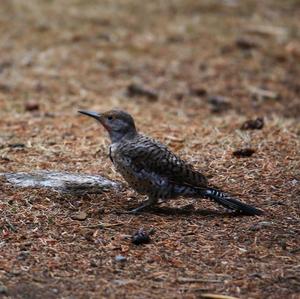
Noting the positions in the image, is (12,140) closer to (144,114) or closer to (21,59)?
(144,114)

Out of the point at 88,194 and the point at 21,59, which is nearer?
the point at 88,194

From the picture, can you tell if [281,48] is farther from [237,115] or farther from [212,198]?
[212,198]

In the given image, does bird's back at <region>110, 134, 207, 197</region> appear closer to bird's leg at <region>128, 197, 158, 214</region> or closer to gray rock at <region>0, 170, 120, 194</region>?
bird's leg at <region>128, 197, 158, 214</region>

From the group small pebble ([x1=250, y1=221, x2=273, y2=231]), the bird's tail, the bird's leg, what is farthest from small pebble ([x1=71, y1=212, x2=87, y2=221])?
small pebble ([x1=250, y1=221, x2=273, y2=231])

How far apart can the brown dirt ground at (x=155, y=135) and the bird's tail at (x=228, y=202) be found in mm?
76

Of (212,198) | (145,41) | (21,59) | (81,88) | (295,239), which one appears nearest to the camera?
(295,239)

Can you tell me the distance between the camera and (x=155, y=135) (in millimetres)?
7723

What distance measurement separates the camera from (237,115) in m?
9.13

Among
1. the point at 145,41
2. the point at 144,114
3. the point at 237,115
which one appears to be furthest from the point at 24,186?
the point at 145,41

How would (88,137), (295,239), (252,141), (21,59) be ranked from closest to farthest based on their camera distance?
(295,239)
(252,141)
(88,137)
(21,59)

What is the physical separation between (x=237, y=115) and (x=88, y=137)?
2.22 meters

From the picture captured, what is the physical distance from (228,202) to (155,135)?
2.33 metres

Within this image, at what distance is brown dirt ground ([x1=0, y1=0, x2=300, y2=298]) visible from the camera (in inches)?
182

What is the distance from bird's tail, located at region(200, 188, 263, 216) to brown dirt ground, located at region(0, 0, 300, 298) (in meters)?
0.08
